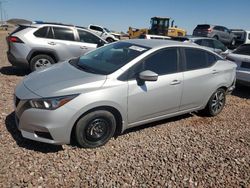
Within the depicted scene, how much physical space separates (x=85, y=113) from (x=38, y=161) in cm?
88

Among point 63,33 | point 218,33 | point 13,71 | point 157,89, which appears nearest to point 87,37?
point 63,33

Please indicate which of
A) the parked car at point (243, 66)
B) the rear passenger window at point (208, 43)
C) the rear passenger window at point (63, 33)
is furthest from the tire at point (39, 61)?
the rear passenger window at point (208, 43)

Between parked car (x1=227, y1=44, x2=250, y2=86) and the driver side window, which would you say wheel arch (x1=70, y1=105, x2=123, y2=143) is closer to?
the driver side window

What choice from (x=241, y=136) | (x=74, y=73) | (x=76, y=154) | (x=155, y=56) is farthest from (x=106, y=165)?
(x=241, y=136)

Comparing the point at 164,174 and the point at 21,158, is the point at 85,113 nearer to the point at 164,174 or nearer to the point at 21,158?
the point at 21,158

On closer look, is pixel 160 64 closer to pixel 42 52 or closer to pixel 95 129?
pixel 95 129

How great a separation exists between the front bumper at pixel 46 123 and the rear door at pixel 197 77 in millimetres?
2179

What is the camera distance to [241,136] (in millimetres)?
4656

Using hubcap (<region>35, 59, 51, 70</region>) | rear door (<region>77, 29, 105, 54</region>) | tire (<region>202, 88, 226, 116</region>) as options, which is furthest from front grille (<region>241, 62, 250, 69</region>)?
hubcap (<region>35, 59, 51, 70</region>)

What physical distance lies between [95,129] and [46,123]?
28.2 inches

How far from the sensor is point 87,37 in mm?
8305

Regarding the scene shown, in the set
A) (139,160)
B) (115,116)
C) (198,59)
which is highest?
(198,59)

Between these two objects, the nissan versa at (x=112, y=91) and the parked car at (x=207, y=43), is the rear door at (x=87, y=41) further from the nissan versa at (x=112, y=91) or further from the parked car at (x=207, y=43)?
the parked car at (x=207, y=43)

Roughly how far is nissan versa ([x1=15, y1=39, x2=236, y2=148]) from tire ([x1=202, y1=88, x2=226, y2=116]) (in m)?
0.18
